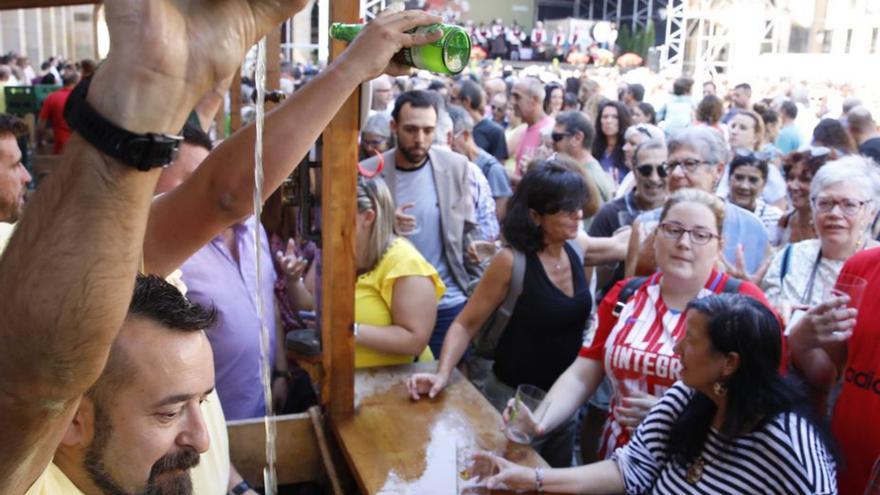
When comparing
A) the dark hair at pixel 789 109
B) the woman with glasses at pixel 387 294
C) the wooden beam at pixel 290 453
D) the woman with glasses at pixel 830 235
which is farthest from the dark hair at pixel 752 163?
the dark hair at pixel 789 109

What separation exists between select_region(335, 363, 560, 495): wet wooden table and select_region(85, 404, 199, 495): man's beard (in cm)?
60

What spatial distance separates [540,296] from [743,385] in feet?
3.30

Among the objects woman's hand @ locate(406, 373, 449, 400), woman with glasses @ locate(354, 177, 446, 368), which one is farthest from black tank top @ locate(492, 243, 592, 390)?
woman's hand @ locate(406, 373, 449, 400)

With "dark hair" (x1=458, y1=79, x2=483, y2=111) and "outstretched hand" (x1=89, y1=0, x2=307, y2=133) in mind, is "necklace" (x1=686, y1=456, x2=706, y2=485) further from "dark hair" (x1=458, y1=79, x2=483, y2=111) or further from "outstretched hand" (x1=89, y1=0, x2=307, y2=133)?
"dark hair" (x1=458, y1=79, x2=483, y2=111)

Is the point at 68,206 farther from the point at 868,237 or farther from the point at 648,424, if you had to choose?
the point at 868,237

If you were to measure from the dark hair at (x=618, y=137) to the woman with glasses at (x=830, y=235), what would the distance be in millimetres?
2895

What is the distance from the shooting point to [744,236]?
3.17 meters

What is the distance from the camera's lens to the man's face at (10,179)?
2.33 meters

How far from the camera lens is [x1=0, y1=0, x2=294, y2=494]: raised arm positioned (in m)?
0.63

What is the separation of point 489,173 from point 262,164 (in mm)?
3691

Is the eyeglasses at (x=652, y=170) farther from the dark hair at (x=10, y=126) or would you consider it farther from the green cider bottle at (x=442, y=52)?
the dark hair at (x=10, y=126)

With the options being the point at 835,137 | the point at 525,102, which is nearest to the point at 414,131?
the point at 525,102

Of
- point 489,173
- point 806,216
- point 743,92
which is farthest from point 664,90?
point 806,216

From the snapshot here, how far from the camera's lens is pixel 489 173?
5062mm
